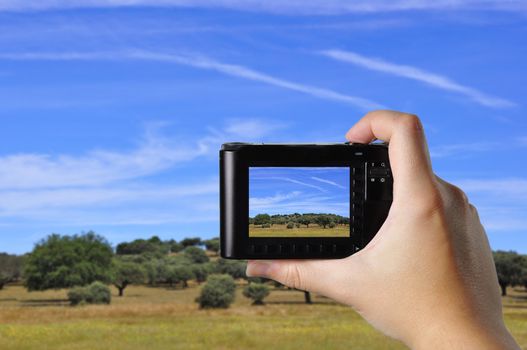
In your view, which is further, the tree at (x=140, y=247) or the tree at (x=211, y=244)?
the tree at (x=140, y=247)

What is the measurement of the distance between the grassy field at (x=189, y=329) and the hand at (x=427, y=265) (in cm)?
1971

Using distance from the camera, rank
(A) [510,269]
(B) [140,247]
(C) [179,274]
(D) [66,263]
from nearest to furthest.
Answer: (A) [510,269] → (C) [179,274] → (D) [66,263] → (B) [140,247]

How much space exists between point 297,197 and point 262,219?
0.14 meters

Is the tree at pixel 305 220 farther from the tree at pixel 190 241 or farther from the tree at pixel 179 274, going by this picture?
the tree at pixel 190 241

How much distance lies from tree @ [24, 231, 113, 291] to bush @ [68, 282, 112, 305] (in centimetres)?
764

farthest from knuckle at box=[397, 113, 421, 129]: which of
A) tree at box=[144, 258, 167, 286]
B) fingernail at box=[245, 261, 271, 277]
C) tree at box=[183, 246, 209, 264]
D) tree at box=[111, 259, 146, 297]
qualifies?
tree at box=[111, 259, 146, 297]

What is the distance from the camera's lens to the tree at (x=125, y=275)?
5319 centimetres

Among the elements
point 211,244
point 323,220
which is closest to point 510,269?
point 211,244

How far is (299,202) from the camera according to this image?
8.03 ft

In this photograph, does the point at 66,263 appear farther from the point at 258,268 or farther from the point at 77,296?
the point at 258,268

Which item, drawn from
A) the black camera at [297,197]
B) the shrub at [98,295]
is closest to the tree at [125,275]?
the shrub at [98,295]

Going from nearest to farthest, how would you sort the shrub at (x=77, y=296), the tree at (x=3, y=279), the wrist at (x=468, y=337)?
the wrist at (x=468, y=337) < the shrub at (x=77, y=296) < the tree at (x=3, y=279)

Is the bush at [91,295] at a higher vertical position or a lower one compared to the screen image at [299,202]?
lower

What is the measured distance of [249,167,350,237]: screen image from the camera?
7.88ft
